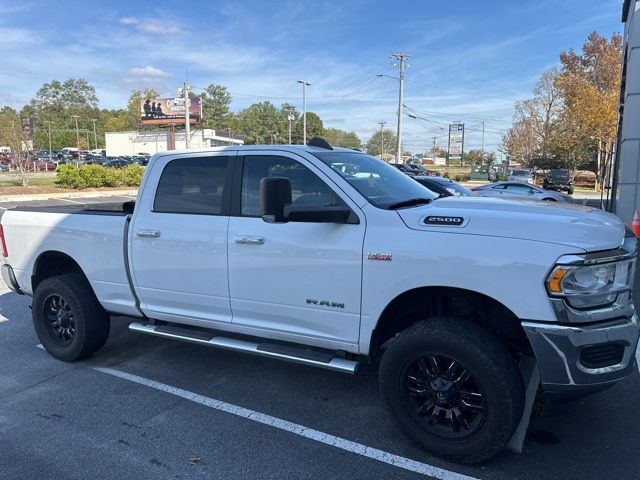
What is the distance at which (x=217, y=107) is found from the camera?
118562 millimetres

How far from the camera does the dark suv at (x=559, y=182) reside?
34.4 m

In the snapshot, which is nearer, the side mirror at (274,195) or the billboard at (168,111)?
the side mirror at (274,195)

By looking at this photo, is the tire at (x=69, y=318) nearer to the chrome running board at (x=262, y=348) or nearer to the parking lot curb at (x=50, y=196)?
the chrome running board at (x=262, y=348)

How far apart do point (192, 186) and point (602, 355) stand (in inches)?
123

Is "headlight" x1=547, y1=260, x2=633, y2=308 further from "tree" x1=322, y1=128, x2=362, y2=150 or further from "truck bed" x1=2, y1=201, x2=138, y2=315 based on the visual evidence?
"tree" x1=322, y1=128, x2=362, y2=150

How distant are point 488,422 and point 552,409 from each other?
1.11 m

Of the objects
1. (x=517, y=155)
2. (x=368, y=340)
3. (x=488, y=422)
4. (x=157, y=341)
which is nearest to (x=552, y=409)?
(x=488, y=422)

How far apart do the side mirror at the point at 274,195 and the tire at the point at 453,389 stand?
1129 millimetres

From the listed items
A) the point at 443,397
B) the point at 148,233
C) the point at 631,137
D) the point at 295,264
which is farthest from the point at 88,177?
the point at 443,397

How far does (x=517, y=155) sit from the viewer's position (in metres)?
56.7

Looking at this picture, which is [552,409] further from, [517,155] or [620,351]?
[517,155]

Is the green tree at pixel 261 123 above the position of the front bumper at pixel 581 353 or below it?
above

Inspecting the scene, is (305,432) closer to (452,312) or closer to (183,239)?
(452,312)

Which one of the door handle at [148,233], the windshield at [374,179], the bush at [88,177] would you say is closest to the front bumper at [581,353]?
the windshield at [374,179]
